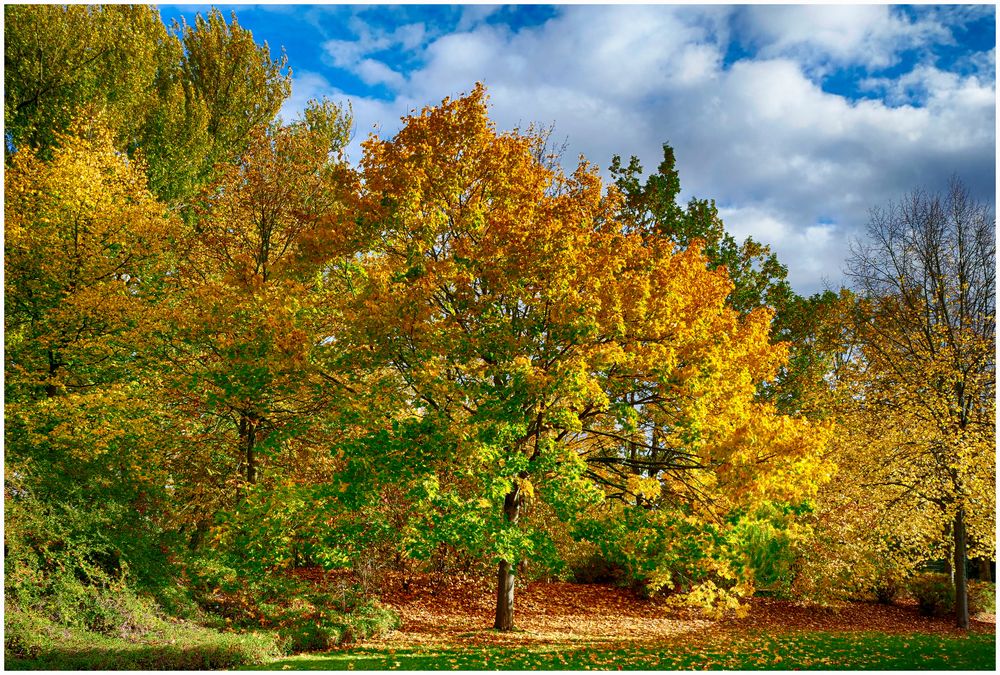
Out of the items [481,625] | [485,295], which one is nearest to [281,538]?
[481,625]

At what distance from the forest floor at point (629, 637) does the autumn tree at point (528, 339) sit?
1.79 metres

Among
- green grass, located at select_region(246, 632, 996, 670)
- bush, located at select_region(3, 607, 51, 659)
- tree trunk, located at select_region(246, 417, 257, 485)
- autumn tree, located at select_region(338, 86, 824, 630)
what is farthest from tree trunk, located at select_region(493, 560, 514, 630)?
bush, located at select_region(3, 607, 51, 659)

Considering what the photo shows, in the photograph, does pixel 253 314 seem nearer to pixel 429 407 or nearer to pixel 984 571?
pixel 429 407

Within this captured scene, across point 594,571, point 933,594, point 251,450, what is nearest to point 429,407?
point 251,450

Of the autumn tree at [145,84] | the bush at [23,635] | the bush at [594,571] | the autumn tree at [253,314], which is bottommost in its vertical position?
the bush at [594,571]

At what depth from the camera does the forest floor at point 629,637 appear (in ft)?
34.6

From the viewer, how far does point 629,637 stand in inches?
567

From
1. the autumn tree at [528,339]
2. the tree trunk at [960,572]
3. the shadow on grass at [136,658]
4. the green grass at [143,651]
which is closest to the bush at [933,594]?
the tree trunk at [960,572]

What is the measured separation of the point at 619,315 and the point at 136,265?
11.3 meters

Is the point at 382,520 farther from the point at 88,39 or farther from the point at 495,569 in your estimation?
the point at 88,39

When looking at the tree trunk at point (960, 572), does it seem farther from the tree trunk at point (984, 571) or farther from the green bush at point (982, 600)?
the tree trunk at point (984, 571)

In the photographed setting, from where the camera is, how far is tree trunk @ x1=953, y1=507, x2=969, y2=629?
17.2m

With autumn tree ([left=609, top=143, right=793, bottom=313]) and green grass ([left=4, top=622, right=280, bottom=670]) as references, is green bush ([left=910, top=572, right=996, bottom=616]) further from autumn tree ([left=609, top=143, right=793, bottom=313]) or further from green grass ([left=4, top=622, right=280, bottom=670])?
green grass ([left=4, top=622, right=280, bottom=670])

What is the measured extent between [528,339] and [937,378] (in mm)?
12440
